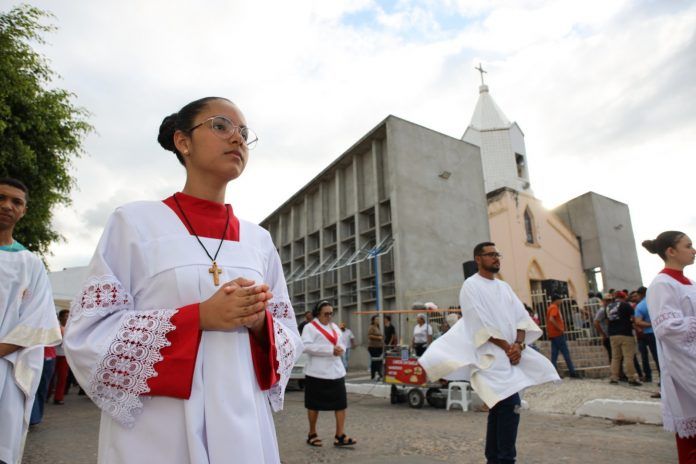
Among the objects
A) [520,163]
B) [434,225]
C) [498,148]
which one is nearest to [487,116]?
[498,148]

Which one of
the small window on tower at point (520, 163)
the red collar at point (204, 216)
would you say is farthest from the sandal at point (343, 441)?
the small window on tower at point (520, 163)

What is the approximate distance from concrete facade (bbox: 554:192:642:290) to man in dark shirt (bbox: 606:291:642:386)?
19894 millimetres

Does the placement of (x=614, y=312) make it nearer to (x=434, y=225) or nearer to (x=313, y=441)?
(x=313, y=441)

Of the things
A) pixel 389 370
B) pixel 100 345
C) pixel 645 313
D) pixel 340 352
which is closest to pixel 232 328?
pixel 100 345

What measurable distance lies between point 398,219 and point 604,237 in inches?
633

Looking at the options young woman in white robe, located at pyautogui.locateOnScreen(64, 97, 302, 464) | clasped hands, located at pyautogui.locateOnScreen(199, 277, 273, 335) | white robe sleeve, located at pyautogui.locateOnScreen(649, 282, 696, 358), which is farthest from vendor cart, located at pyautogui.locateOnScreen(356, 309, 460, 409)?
clasped hands, located at pyautogui.locateOnScreen(199, 277, 273, 335)

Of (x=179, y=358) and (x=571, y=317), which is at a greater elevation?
(x=571, y=317)

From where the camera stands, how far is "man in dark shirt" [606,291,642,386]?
32.5 feet

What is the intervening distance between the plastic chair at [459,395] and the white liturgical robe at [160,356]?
817cm

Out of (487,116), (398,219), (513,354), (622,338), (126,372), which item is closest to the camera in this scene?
(126,372)

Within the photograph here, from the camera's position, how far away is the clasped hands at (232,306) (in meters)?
1.55

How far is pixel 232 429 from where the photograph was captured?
5.03 ft

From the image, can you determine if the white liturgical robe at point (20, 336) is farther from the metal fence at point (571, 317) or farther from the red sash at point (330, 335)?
the metal fence at point (571, 317)

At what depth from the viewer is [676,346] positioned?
13.0ft
